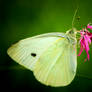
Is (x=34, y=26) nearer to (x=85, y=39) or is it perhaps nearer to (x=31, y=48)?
(x=31, y=48)

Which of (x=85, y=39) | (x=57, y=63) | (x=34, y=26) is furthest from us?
(x=34, y=26)

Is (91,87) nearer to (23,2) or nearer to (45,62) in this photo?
(45,62)

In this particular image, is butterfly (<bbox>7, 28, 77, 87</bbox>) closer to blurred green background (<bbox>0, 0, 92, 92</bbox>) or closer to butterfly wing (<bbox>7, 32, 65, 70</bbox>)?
butterfly wing (<bbox>7, 32, 65, 70</bbox>)

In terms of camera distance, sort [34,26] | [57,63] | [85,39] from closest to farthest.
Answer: [85,39]
[57,63]
[34,26]

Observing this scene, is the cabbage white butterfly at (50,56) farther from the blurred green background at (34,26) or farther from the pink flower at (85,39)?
the blurred green background at (34,26)

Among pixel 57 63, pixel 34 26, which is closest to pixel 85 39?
pixel 57 63

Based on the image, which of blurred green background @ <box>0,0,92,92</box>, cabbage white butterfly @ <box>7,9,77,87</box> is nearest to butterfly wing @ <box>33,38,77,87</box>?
cabbage white butterfly @ <box>7,9,77,87</box>

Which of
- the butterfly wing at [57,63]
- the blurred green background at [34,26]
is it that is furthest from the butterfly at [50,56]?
the blurred green background at [34,26]

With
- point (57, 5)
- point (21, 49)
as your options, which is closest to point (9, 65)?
point (21, 49)
